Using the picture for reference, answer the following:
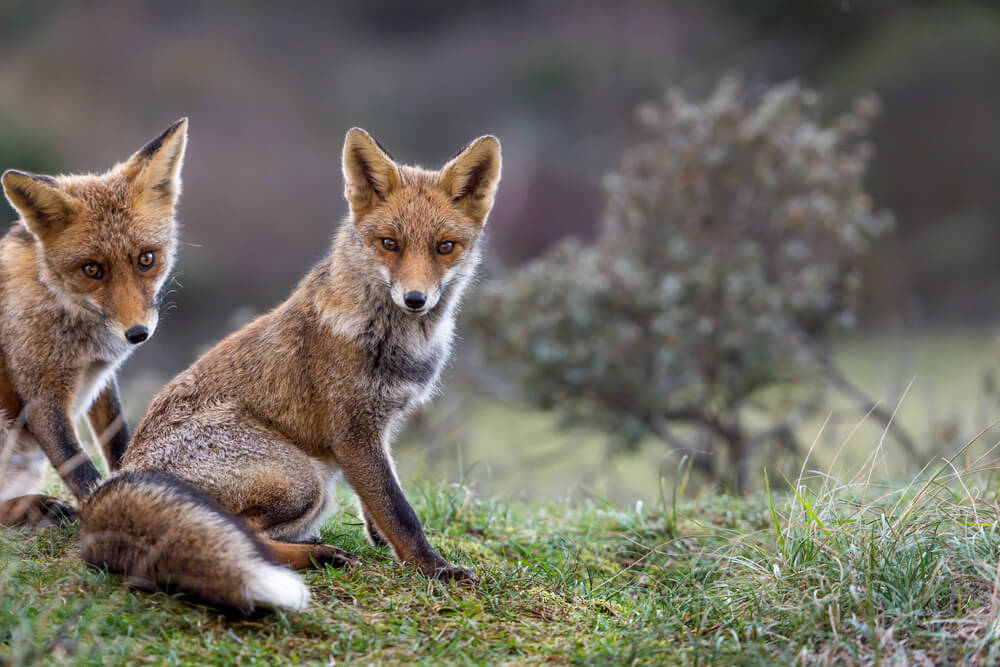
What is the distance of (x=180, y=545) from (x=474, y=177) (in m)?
2.05

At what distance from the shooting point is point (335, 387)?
3.83 metres

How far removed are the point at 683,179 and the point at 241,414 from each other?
5.49 meters

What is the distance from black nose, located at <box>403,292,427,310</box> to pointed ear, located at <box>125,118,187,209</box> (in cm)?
131

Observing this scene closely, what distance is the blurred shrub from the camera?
7.88m

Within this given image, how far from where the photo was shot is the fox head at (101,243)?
3.66 meters

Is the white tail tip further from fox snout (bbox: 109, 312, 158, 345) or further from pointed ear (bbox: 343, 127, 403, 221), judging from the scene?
pointed ear (bbox: 343, 127, 403, 221)

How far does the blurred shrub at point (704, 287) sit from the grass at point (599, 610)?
12.5 ft

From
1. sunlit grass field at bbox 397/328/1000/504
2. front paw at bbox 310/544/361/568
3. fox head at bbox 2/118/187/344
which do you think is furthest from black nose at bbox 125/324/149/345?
sunlit grass field at bbox 397/328/1000/504

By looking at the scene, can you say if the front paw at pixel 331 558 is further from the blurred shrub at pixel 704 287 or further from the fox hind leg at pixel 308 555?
the blurred shrub at pixel 704 287

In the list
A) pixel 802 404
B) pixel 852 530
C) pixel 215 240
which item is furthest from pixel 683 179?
pixel 215 240

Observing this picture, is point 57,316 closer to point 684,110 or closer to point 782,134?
point 684,110

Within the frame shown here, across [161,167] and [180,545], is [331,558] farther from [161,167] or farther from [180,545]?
[161,167]

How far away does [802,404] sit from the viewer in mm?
8609

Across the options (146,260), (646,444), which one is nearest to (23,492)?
(146,260)
